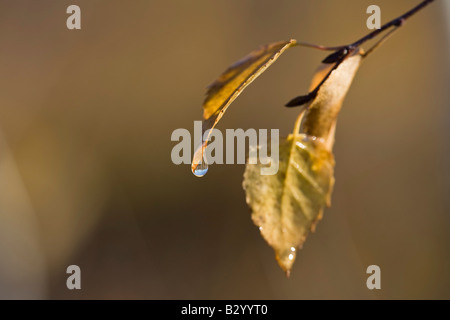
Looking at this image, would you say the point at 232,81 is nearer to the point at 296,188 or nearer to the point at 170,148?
the point at 296,188

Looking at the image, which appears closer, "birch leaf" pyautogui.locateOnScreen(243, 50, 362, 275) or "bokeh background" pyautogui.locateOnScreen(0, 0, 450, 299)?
"birch leaf" pyautogui.locateOnScreen(243, 50, 362, 275)

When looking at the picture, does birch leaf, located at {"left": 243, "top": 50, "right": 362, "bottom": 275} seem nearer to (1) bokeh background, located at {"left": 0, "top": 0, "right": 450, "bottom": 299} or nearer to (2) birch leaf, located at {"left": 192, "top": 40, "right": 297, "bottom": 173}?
(2) birch leaf, located at {"left": 192, "top": 40, "right": 297, "bottom": 173}

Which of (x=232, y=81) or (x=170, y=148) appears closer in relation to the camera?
(x=232, y=81)

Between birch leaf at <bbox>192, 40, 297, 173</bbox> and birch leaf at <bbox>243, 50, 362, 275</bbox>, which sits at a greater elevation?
birch leaf at <bbox>192, 40, 297, 173</bbox>

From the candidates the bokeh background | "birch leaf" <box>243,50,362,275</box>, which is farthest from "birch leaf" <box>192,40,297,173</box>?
the bokeh background

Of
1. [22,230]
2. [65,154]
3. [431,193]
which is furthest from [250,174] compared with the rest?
[431,193]

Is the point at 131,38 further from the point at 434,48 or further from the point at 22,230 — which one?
the point at 434,48

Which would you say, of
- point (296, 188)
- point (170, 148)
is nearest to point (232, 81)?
point (296, 188)
